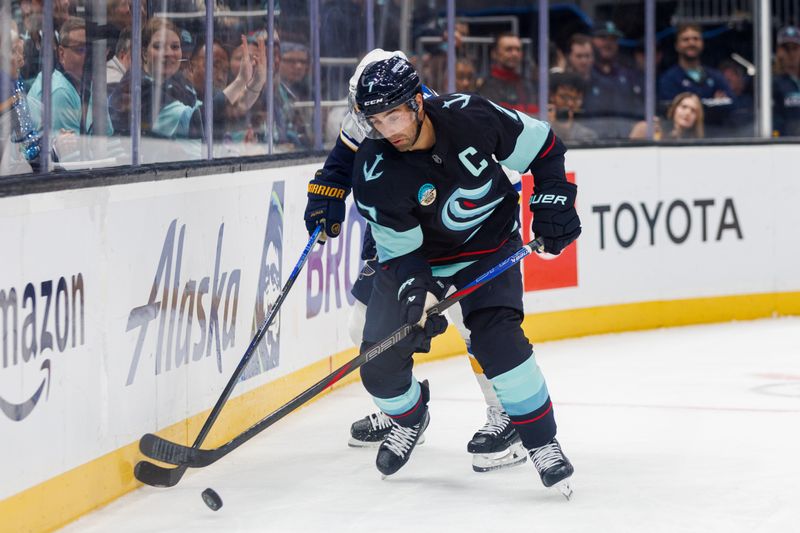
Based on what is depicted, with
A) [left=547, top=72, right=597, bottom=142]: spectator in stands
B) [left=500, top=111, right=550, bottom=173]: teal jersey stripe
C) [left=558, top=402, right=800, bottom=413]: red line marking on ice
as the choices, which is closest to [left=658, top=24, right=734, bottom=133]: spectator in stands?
[left=547, top=72, right=597, bottom=142]: spectator in stands

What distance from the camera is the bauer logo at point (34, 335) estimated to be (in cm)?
306

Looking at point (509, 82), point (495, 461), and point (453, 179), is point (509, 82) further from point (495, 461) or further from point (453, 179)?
point (453, 179)

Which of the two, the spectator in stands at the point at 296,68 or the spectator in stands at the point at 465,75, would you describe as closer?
the spectator in stands at the point at 296,68

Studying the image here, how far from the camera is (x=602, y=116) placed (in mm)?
6770

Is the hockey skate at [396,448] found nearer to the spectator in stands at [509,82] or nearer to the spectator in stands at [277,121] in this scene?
the spectator in stands at [277,121]

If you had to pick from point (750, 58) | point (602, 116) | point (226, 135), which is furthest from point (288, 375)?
point (750, 58)

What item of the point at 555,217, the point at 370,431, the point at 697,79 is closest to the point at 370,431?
the point at 370,431

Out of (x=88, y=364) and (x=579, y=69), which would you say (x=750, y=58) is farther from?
(x=88, y=364)

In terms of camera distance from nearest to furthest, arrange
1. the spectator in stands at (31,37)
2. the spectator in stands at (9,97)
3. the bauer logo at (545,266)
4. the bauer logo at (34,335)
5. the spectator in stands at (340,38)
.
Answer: the bauer logo at (34,335), the spectator in stands at (9,97), the spectator in stands at (31,37), the spectator in stands at (340,38), the bauer logo at (545,266)

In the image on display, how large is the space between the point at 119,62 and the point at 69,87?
27 cm

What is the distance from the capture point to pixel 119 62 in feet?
12.7

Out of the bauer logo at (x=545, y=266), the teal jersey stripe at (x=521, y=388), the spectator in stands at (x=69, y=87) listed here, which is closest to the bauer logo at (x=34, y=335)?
the spectator in stands at (x=69, y=87)

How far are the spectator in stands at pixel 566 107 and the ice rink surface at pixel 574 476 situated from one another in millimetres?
1498

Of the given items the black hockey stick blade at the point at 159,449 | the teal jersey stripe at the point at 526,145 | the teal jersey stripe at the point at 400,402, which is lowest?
the black hockey stick blade at the point at 159,449
